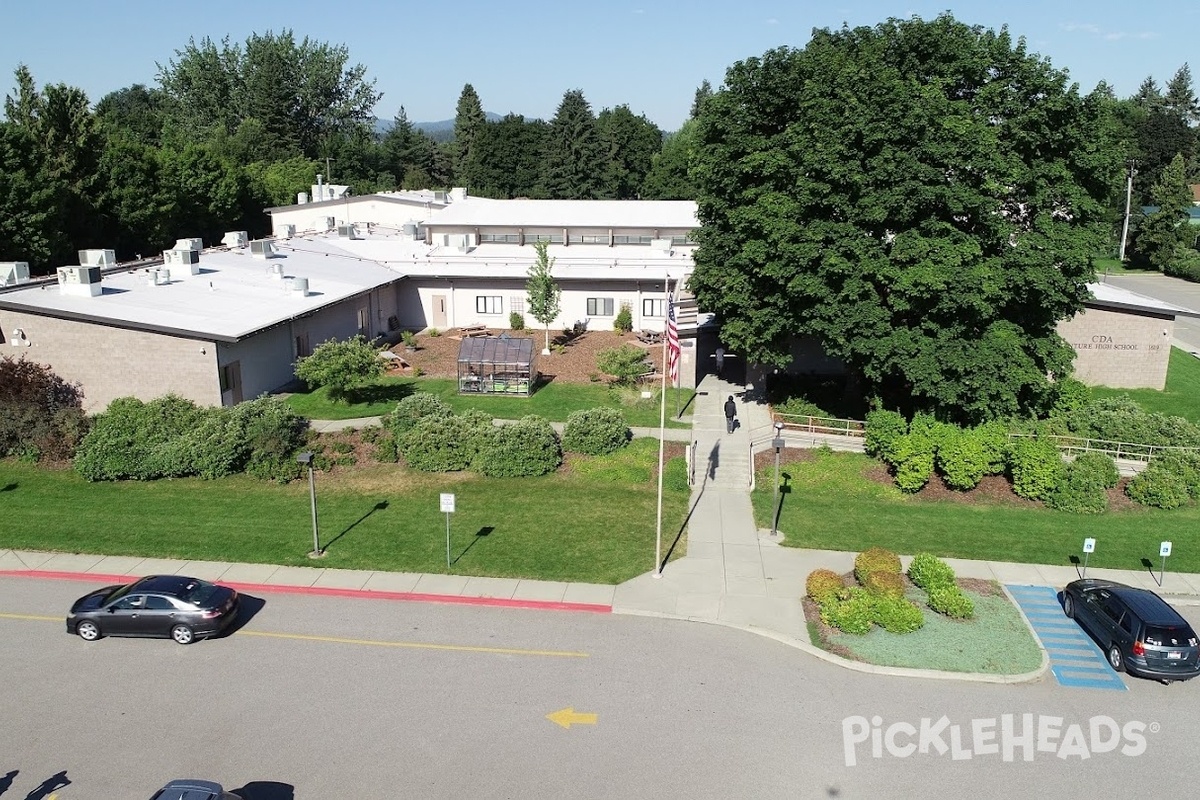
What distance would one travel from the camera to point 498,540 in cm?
2556

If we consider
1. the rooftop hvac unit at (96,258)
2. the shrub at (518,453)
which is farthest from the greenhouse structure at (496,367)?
the rooftop hvac unit at (96,258)

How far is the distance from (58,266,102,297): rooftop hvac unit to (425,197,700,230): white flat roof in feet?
84.2

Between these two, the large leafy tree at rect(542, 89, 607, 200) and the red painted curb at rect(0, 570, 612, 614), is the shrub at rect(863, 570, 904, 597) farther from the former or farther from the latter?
the large leafy tree at rect(542, 89, 607, 200)

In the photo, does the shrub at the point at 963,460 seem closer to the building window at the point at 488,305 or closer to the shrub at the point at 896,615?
the shrub at the point at 896,615

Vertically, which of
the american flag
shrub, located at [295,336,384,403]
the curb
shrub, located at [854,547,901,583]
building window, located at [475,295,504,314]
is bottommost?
the curb

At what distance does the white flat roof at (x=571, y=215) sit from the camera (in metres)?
58.1

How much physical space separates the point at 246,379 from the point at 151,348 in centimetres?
376

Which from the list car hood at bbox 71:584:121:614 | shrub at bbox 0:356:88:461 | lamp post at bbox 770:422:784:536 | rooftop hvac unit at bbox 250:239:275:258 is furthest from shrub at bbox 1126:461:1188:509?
rooftop hvac unit at bbox 250:239:275:258

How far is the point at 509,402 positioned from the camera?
1507 inches

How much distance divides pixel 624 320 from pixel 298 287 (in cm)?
1766

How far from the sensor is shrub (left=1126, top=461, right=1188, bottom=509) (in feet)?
93.1

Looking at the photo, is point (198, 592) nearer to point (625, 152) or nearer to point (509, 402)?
point (509, 402)

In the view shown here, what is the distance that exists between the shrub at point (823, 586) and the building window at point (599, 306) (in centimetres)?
3043

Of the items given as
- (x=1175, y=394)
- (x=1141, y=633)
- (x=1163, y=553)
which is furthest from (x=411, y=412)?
(x=1175, y=394)
